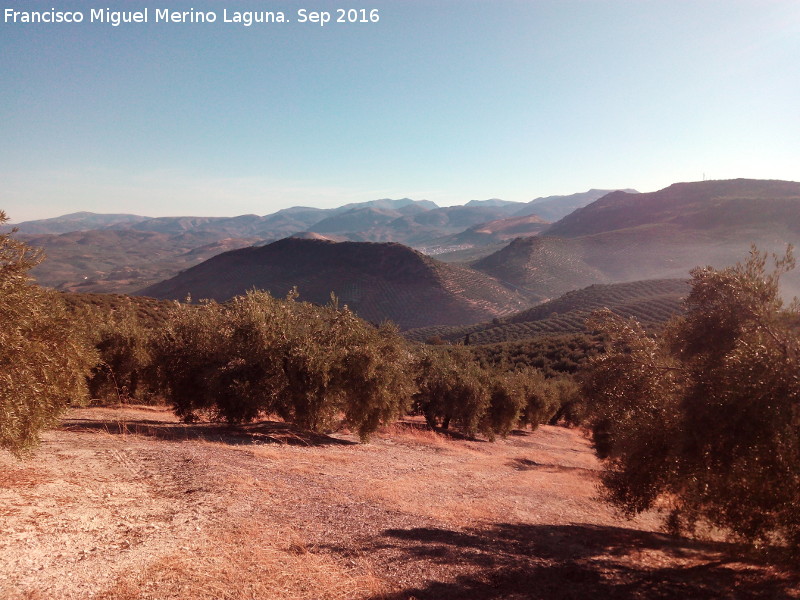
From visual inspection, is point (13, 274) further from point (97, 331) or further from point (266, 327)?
point (97, 331)

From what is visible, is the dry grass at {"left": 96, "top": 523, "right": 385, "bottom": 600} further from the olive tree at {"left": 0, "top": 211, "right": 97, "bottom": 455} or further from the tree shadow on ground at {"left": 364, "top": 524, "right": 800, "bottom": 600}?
the olive tree at {"left": 0, "top": 211, "right": 97, "bottom": 455}

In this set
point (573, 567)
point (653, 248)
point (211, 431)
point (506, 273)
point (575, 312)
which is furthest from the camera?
point (506, 273)

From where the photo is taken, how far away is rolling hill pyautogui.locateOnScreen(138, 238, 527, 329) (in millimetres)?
133125

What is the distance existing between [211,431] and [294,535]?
11.0m

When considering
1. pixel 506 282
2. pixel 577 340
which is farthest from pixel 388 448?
pixel 506 282

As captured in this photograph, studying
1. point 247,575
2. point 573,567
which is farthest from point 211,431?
point 573,567

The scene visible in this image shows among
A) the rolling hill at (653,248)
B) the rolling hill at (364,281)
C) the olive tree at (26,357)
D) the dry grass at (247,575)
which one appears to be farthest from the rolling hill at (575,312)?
the olive tree at (26,357)

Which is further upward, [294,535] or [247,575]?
[247,575]

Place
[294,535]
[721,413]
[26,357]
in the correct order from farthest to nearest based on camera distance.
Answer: [294,535]
[26,357]
[721,413]

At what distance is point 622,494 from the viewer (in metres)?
12.0

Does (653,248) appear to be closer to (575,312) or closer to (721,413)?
(575,312)

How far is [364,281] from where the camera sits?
151875 millimetres

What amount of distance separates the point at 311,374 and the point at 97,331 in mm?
13568

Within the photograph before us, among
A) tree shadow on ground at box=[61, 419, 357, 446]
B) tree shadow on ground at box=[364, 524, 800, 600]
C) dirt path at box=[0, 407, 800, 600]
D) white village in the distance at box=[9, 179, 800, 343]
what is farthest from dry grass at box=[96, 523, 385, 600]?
white village in the distance at box=[9, 179, 800, 343]
